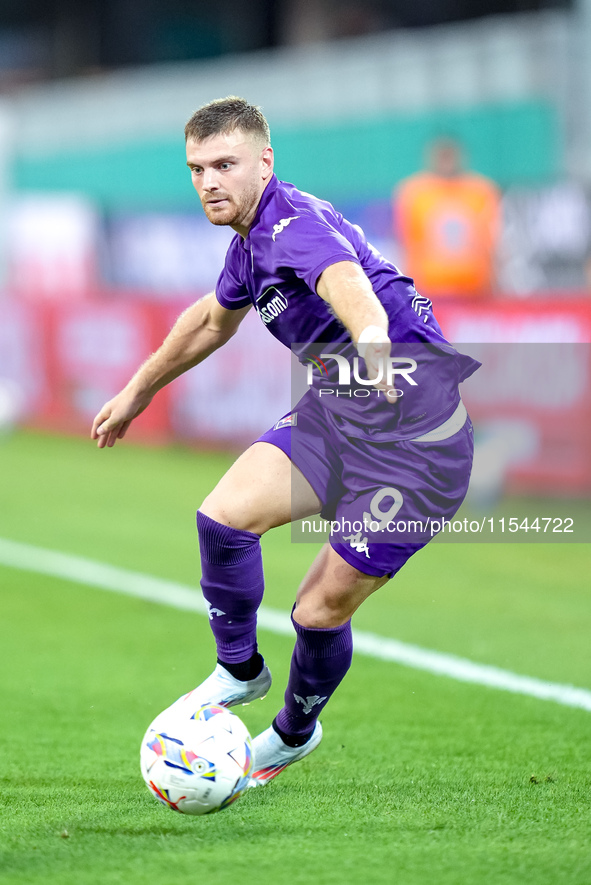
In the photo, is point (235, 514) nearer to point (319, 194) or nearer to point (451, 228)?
point (451, 228)

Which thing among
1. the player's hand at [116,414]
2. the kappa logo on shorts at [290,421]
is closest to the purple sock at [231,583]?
the kappa logo on shorts at [290,421]

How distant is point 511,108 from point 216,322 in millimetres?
12170

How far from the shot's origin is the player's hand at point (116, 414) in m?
4.29

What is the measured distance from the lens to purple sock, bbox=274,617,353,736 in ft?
12.8

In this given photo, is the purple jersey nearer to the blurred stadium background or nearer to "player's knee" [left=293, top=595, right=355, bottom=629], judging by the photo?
"player's knee" [left=293, top=595, right=355, bottom=629]

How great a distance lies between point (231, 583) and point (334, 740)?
1.06 meters

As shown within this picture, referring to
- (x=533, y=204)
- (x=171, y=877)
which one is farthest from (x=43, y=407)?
(x=171, y=877)

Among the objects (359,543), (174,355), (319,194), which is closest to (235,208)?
(174,355)

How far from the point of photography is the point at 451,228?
39.3 ft

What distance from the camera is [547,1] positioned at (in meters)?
19.8

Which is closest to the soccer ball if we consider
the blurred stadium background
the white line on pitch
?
the white line on pitch

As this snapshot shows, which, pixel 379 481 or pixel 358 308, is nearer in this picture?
pixel 358 308

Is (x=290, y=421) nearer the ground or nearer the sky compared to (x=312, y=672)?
nearer the sky

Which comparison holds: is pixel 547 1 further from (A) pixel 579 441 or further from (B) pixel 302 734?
(B) pixel 302 734
